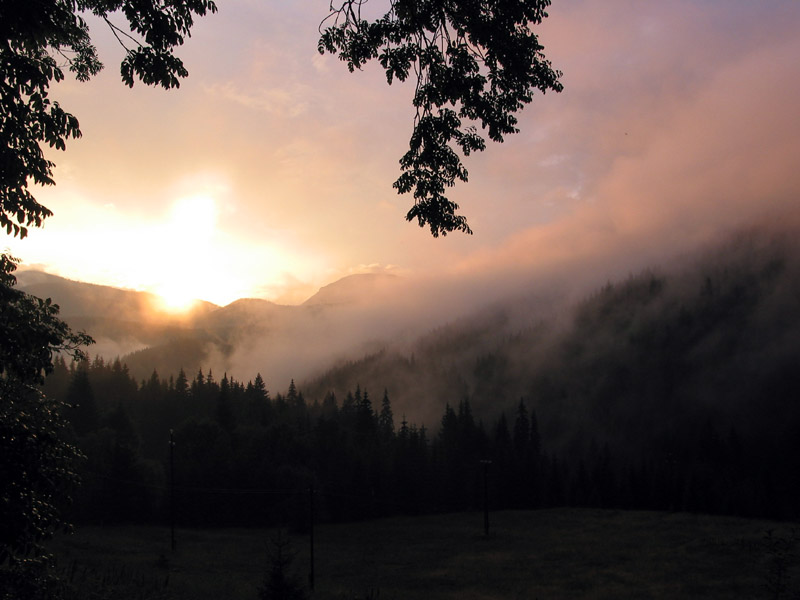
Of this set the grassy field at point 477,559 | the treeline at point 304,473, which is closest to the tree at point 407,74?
the grassy field at point 477,559

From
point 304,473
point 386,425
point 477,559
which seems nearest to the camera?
point 477,559

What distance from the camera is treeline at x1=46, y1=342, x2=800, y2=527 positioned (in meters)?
79.4

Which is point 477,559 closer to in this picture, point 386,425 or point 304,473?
point 304,473

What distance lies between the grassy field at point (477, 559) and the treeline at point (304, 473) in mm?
6364

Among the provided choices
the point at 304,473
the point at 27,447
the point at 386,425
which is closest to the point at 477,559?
the point at 304,473

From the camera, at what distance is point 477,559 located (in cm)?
5378

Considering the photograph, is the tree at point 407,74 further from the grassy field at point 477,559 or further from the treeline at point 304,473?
the treeline at point 304,473

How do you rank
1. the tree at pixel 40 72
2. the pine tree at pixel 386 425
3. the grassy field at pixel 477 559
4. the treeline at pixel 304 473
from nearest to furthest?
1. the tree at pixel 40 72
2. the grassy field at pixel 477 559
3. the treeline at pixel 304 473
4. the pine tree at pixel 386 425

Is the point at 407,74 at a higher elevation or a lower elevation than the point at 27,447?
higher

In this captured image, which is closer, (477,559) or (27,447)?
(27,447)

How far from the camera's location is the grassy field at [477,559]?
122 ft

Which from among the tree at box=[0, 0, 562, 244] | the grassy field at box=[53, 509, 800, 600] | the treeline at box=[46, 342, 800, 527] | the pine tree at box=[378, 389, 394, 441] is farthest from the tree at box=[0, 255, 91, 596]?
the pine tree at box=[378, 389, 394, 441]

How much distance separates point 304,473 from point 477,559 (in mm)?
41709

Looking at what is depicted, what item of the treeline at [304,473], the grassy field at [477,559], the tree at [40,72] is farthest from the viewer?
the treeline at [304,473]
